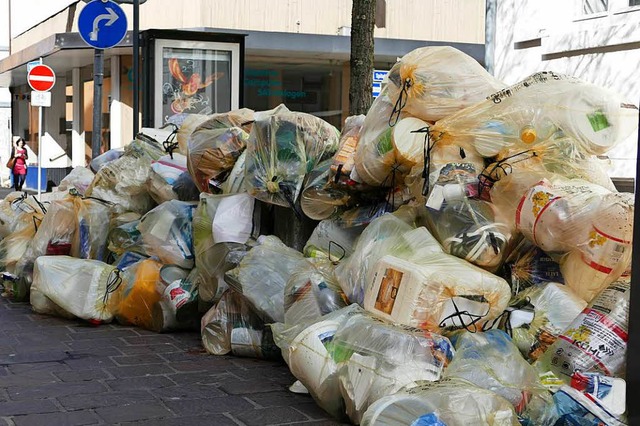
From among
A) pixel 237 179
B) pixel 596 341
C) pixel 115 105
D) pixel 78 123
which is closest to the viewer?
pixel 596 341

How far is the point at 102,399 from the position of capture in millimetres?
A: 4523

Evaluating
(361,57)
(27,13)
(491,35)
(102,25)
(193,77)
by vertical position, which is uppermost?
(27,13)

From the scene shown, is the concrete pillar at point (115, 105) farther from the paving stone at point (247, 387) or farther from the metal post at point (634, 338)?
the metal post at point (634, 338)

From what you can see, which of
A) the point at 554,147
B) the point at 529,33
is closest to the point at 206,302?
the point at 554,147

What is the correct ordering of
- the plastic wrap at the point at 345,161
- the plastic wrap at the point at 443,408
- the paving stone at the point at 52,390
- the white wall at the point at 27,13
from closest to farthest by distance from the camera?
1. the plastic wrap at the point at 443,408
2. the paving stone at the point at 52,390
3. the plastic wrap at the point at 345,161
4. the white wall at the point at 27,13

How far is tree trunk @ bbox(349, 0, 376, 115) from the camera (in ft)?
25.1

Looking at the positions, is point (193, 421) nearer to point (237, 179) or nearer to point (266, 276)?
point (266, 276)

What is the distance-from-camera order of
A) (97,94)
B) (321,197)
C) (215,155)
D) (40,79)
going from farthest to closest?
1. (40,79)
2. (97,94)
3. (215,155)
4. (321,197)

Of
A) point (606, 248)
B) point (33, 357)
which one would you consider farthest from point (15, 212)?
point (606, 248)

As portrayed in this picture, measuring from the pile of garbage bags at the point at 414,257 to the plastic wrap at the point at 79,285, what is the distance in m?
0.02

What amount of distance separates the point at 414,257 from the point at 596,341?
0.99 meters

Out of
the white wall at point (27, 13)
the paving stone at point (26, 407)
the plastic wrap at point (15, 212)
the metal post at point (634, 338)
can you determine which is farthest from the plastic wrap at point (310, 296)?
the white wall at point (27, 13)

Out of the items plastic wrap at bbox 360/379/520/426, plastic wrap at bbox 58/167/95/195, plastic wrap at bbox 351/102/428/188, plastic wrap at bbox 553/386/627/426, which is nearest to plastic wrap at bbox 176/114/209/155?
plastic wrap at bbox 58/167/95/195

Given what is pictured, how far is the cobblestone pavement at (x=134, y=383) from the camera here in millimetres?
4250
